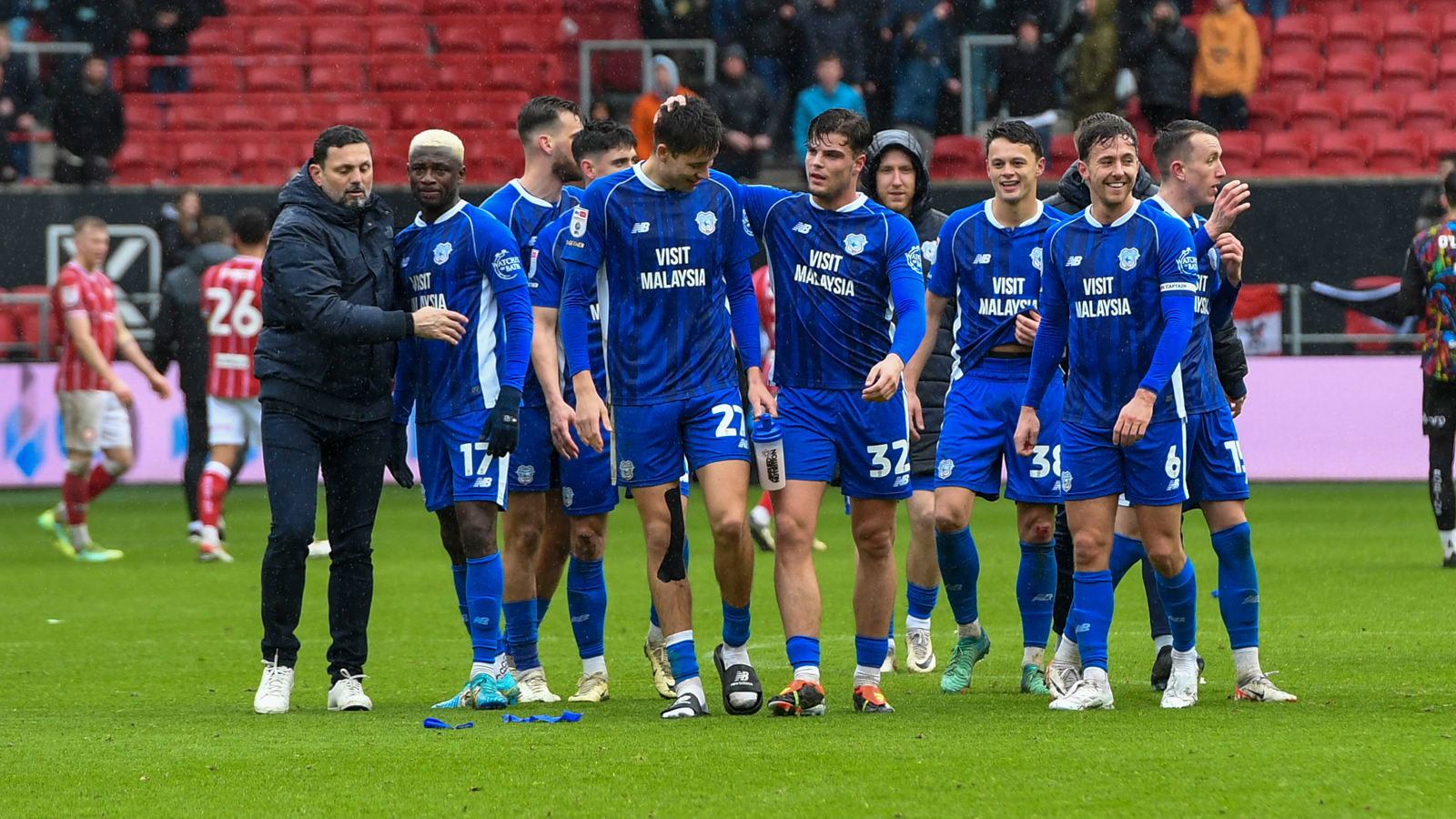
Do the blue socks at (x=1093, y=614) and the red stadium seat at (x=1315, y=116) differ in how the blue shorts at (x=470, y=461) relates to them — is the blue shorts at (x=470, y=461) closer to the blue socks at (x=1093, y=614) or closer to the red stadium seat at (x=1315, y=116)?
the blue socks at (x=1093, y=614)

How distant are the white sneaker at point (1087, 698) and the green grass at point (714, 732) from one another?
8cm

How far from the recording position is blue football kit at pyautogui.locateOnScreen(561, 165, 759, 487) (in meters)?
6.10

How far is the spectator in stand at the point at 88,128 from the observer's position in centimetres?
1930

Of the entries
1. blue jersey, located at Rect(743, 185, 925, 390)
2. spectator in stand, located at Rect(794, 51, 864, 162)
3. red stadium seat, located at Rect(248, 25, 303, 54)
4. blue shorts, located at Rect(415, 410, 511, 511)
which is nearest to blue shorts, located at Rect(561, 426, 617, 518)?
blue shorts, located at Rect(415, 410, 511, 511)

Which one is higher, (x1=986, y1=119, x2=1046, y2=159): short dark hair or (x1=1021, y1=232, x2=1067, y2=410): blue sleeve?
(x1=986, y1=119, x2=1046, y2=159): short dark hair

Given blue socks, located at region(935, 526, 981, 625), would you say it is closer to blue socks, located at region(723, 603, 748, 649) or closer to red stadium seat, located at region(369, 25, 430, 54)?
blue socks, located at region(723, 603, 748, 649)

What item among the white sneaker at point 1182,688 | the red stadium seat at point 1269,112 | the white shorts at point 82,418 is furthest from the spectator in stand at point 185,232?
the red stadium seat at point 1269,112

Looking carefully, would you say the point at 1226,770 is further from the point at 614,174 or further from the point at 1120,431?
the point at 614,174

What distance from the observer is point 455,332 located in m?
6.28

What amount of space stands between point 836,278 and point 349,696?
224 cm

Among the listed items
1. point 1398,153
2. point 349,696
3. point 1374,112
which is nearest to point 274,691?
point 349,696

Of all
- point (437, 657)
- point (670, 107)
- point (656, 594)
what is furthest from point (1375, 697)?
point (437, 657)

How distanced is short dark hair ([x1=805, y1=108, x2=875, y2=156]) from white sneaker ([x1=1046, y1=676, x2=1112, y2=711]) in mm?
1928

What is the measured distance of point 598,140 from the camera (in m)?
7.16
